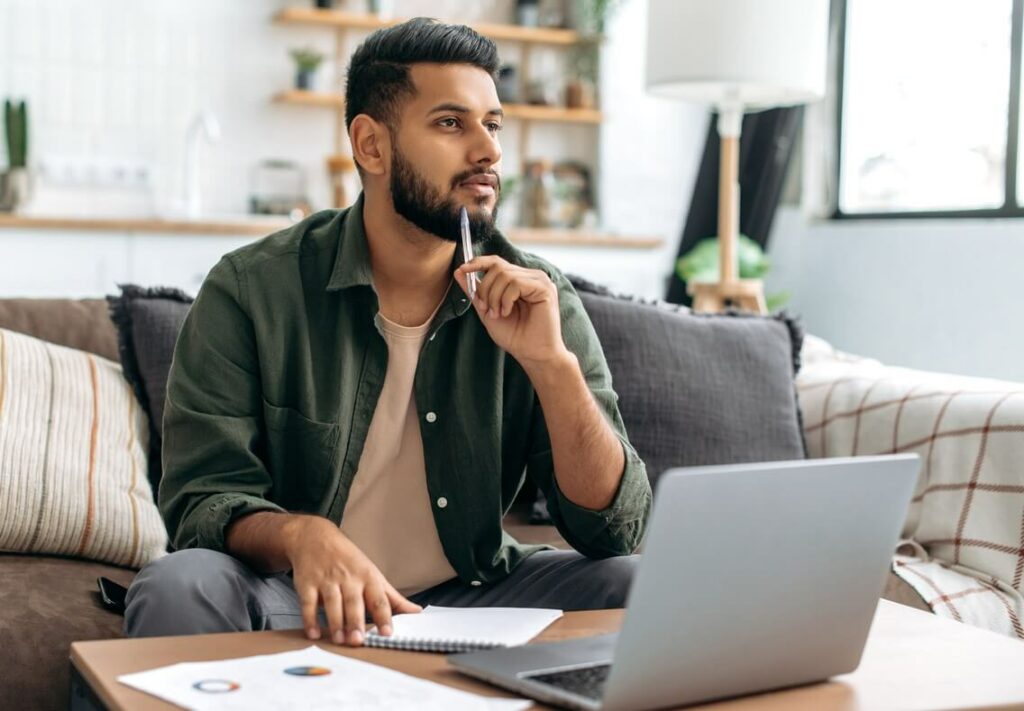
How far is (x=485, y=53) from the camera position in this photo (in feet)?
5.93

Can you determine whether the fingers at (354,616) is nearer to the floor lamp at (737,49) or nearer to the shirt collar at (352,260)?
the shirt collar at (352,260)

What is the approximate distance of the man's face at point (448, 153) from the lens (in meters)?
1.75

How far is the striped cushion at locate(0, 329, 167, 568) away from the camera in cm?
199

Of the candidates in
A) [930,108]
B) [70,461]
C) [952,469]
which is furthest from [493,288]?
[930,108]

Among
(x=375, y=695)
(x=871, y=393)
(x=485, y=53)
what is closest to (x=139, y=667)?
(x=375, y=695)

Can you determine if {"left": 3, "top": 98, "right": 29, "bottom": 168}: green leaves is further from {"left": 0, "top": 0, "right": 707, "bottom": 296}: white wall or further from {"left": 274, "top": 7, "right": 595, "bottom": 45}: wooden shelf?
{"left": 274, "top": 7, "right": 595, "bottom": 45}: wooden shelf

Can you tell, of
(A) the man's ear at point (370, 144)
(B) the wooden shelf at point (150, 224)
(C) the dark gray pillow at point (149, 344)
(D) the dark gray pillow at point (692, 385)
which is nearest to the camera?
(A) the man's ear at point (370, 144)

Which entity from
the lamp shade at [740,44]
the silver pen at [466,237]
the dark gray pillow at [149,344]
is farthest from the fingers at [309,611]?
the lamp shade at [740,44]

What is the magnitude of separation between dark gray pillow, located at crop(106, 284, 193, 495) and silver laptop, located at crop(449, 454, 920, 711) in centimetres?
120

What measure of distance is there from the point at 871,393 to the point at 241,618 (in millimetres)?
1430

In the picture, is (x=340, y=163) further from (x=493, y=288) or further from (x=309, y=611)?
(x=309, y=611)

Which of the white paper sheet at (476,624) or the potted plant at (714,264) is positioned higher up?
the potted plant at (714,264)

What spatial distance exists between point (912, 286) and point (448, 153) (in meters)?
2.84

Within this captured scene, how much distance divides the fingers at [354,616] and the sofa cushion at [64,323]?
118 cm
